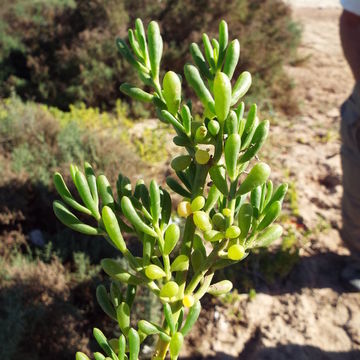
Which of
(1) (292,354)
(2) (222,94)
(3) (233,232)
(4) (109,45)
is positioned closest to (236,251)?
(3) (233,232)

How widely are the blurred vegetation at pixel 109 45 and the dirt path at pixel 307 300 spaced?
1109 mm

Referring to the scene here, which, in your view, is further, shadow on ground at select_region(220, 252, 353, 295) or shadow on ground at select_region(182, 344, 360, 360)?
shadow on ground at select_region(220, 252, 353, 295)

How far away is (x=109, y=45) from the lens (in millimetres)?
5289

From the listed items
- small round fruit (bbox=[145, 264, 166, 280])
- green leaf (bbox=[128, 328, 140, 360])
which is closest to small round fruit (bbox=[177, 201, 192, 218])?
small round fruit (bbox=[145, 264, 166, 280])

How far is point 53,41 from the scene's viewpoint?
5.79m

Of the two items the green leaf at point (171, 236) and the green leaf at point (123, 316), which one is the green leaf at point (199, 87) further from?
the green leaf at point (123, 316)

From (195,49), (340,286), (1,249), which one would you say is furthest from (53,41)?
(195,49)

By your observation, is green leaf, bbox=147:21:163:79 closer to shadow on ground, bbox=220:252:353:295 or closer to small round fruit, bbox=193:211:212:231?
small round fruit, bbox=193:211:212:231

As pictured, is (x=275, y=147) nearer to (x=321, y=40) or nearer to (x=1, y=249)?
(x=1, y=249)

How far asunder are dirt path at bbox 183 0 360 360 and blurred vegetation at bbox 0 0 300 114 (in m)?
1.11

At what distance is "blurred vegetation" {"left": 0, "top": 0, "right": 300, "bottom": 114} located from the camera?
17.1ft

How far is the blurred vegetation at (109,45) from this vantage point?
5.21 metres

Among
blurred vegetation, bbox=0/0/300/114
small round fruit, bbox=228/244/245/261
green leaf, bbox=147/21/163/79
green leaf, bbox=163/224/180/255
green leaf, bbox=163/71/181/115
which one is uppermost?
green leaf, bbox=147/21/163/79

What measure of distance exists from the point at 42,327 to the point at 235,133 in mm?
1959
